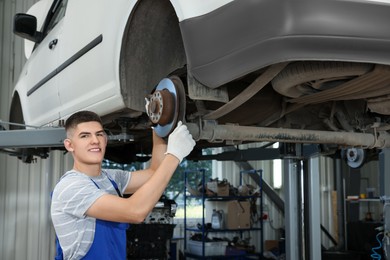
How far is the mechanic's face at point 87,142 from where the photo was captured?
6.08 ft

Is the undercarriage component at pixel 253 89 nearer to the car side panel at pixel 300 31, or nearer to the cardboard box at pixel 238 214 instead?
the car side panel at pixel 300 31

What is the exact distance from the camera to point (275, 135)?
219 cm

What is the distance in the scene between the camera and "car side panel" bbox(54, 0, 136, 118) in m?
2.00

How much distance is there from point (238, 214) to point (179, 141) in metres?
5.99

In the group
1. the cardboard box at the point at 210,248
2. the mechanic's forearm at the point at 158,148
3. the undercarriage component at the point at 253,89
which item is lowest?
the cardboard box at the point at 210,248

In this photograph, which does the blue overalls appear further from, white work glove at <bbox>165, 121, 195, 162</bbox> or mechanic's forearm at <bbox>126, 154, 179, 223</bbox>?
white work glove at <bbox>165, 121, 195, 162</bbox>

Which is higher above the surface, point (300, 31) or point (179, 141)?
point (300, 31)

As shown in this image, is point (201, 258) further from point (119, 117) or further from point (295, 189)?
point (119, 117)

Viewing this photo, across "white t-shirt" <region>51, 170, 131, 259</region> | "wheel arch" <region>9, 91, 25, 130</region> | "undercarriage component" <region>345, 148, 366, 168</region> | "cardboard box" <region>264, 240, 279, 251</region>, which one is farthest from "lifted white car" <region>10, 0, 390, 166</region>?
"cardboard box" <region>264, 240, 279, 251</region>

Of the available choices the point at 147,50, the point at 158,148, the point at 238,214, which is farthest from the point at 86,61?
the point at 238,214

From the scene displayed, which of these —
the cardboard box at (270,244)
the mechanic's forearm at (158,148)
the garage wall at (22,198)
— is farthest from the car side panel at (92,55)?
the cardboard box at (270,244)

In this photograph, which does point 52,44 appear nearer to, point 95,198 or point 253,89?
point 95,198

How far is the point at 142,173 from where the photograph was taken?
2.30 meters

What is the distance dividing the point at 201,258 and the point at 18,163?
2935 millimetres
